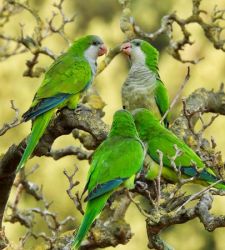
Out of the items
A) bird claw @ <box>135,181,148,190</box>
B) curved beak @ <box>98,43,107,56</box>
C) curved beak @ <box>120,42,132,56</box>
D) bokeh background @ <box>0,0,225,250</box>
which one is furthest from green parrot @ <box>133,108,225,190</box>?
bokeh background @ <box>0,0,225,250</box>

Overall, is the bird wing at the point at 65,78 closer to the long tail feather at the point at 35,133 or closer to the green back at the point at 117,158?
the long tail feather at the point at 35,133

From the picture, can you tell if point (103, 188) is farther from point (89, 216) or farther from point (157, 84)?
point (157, 84)

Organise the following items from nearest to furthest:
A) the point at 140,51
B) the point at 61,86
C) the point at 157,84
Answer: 1. the point at 61,86
2. the point at 157,84
3. the point at 140,51

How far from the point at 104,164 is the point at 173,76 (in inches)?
301

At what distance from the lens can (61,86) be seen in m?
5.30

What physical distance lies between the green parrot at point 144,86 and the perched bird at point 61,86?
1.13 ft

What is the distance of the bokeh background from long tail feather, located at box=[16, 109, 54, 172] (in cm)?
530

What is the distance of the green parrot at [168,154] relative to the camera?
4668mm

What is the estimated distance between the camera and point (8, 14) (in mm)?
7293

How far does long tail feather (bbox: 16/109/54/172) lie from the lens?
4.81 metres

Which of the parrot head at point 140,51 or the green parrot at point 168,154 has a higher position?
the parrot head at point 140,51

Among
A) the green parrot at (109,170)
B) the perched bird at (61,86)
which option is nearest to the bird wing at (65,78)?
the perched bird at (61,86)

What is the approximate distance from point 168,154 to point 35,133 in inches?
29.8

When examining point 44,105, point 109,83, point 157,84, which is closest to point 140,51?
point 157,84
